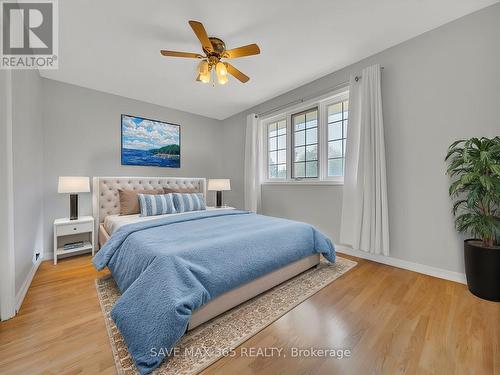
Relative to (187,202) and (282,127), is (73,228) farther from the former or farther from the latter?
(282,127)

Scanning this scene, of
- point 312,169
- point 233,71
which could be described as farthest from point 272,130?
point 233,71

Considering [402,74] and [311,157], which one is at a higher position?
[402,74]

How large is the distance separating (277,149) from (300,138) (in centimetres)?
54

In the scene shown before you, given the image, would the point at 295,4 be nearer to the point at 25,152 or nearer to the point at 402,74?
the point at 402,74

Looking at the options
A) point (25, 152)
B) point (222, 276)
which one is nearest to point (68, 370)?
point (222, 276)

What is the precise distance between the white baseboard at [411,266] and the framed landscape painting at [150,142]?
11.2ft

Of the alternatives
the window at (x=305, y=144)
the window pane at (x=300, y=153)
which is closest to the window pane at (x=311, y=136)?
the window at (x=305, y=144)

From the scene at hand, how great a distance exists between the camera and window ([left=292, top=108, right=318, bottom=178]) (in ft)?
10.9

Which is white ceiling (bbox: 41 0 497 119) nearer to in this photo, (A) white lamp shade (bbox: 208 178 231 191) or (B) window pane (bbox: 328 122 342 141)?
(B) window pane (bbox: 328 122 342 141)

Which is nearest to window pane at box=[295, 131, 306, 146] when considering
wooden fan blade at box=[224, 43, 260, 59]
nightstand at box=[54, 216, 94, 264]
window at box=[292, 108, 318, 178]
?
window at box=[292, 108, 318, 178]

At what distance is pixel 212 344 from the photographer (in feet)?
4.22

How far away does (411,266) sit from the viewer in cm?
232

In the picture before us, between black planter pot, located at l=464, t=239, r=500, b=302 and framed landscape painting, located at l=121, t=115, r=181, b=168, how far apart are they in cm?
422

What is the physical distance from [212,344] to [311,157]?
284cm
